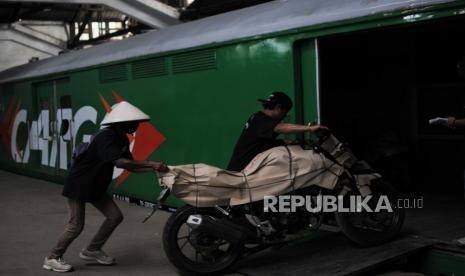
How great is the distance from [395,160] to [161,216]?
11.0ft

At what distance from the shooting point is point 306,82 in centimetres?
607

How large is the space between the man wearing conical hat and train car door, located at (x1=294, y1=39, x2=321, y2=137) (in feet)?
5.40

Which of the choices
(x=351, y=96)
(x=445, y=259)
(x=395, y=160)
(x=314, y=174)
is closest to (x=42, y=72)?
(x=351, y=96)

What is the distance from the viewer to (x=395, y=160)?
810cm

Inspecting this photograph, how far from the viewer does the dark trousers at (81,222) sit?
5.51m

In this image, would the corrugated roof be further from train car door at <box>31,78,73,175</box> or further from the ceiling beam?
the ceiling beam

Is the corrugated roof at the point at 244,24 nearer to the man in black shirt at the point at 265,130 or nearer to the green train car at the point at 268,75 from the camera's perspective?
the green train car at the point at 268,75

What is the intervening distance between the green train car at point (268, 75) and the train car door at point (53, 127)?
73mm

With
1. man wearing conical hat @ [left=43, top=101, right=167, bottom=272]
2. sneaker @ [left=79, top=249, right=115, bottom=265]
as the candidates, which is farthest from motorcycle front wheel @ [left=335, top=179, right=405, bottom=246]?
sneaker @ [left=79, top=249, right=115, bottom=265]

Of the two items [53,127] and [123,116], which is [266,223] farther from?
[53,127]

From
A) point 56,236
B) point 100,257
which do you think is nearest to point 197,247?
point 100,257

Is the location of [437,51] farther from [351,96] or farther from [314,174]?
[314,174]

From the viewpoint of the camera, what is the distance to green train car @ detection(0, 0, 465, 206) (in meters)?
5.93

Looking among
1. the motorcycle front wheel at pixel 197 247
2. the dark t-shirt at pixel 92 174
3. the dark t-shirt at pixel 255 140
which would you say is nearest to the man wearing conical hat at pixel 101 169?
the dark t-shirt at pixel 92 174
